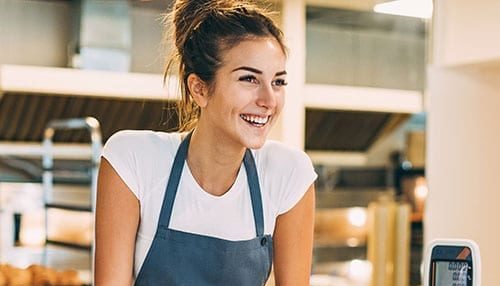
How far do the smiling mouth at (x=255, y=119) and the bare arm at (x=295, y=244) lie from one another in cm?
24

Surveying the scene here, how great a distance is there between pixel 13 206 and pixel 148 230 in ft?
9.46

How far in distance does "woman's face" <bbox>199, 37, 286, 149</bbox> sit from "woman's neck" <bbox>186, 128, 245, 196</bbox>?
52 mm

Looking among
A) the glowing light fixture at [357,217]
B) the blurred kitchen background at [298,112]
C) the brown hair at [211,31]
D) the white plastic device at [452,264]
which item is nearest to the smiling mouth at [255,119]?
the brown hair at [211,31]

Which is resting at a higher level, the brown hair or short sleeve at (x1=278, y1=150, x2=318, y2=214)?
the brown hair

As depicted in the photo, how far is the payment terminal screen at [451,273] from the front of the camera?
1.51 m

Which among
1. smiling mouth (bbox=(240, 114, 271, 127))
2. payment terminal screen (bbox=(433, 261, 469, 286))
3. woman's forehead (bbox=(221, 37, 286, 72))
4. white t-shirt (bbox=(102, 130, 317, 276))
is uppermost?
woman's forehead (bbox=(221, 37, 286, 72))

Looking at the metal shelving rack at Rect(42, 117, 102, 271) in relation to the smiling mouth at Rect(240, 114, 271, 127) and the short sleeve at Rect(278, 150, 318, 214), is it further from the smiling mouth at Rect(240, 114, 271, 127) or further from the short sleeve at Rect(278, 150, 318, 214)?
the smiling mouth at Rect(240, 114, 271, 127)

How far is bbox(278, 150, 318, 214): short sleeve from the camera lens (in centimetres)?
176

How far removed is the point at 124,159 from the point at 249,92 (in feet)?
0.89

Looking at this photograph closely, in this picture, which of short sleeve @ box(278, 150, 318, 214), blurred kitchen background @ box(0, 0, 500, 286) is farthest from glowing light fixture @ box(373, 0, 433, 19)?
short sleeve @ box(278, 150, 318, 214)

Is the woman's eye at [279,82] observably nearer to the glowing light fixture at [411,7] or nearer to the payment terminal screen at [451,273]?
the payment terminal screen at [451,273]

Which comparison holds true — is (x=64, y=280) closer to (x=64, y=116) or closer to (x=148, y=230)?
(x=64, y=116)

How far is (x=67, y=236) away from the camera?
14.6 feet

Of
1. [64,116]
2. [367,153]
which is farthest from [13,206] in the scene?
[367,153]
